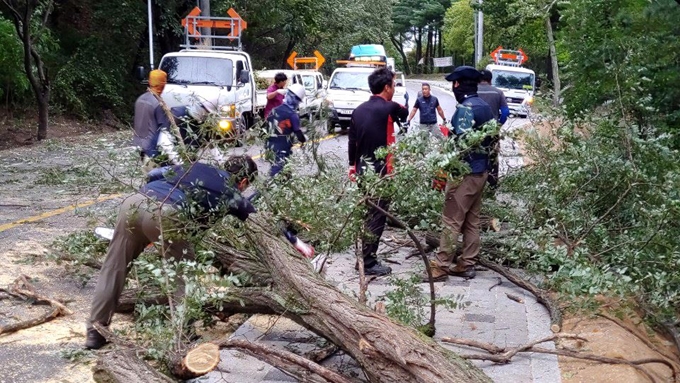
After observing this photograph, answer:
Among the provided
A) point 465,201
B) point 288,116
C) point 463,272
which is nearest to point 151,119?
point 288,116

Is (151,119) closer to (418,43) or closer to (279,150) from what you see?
(279,150)

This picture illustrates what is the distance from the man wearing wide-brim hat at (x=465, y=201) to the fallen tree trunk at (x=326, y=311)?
77.2 inches

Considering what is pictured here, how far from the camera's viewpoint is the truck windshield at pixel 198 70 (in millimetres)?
16906

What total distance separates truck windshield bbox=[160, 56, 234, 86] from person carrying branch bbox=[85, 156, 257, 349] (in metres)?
11.9

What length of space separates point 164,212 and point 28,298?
A: 184 cm

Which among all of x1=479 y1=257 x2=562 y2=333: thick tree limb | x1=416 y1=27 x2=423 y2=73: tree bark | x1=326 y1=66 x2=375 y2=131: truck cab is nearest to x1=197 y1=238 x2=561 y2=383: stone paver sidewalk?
x1=479 y1=257 x2=562 y2=333: thick tree limb

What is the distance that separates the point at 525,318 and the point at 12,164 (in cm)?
1100

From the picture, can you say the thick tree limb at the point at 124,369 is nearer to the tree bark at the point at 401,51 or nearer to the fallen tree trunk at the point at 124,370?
the fallen tree trunk at the point at 124,370

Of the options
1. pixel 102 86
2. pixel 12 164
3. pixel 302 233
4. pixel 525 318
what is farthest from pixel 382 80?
pixel 102 86

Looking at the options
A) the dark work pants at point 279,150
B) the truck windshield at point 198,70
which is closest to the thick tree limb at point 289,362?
the dark work pants at point 279,150

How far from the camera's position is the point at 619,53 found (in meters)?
9.47

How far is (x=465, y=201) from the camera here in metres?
7.13

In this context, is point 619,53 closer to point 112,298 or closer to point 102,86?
point 112,298

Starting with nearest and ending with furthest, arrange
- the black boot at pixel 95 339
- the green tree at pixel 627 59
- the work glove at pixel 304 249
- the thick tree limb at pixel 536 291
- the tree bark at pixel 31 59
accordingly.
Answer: the black boot at pixel 95 339, the work glove at pixel 304 249, the thick tree limb at pixel 536 291, the green tree at pixel 627 59, the tree bark at pixel 31 59
